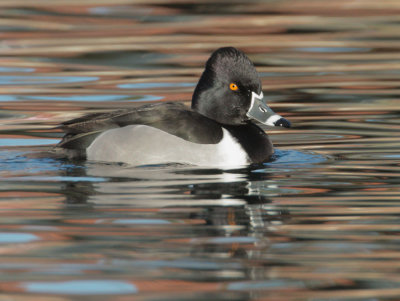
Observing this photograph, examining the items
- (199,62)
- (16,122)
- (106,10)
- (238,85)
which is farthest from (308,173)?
(106,10)

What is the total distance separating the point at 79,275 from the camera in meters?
5.07

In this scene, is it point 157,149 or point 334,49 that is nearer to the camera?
point 157,149

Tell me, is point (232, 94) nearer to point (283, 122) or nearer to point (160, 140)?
point (283, 122)

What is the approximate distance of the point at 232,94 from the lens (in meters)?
8.73

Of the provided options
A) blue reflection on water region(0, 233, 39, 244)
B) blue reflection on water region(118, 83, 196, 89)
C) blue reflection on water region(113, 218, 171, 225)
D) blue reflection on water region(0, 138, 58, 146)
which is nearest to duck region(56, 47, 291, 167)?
blue reflection on water region(0, 138, 58, 146)

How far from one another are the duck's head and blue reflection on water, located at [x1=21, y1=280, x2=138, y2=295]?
390 cm

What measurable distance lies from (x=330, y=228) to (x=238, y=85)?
290cm

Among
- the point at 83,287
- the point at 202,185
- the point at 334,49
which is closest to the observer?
the point at 83,287

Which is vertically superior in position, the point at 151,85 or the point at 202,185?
the point at 151,85

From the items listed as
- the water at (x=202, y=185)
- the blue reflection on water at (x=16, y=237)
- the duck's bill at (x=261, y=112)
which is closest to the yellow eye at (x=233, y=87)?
the duck's bill at (x=261, y=112)

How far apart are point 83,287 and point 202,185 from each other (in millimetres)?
2657

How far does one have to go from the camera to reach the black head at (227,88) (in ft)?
28.1

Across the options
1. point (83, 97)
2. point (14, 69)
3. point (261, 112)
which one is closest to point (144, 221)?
point (261, 112)

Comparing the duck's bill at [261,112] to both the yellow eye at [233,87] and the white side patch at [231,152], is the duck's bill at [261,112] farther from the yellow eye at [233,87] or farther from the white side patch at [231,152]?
the white side patch at [231,152]
